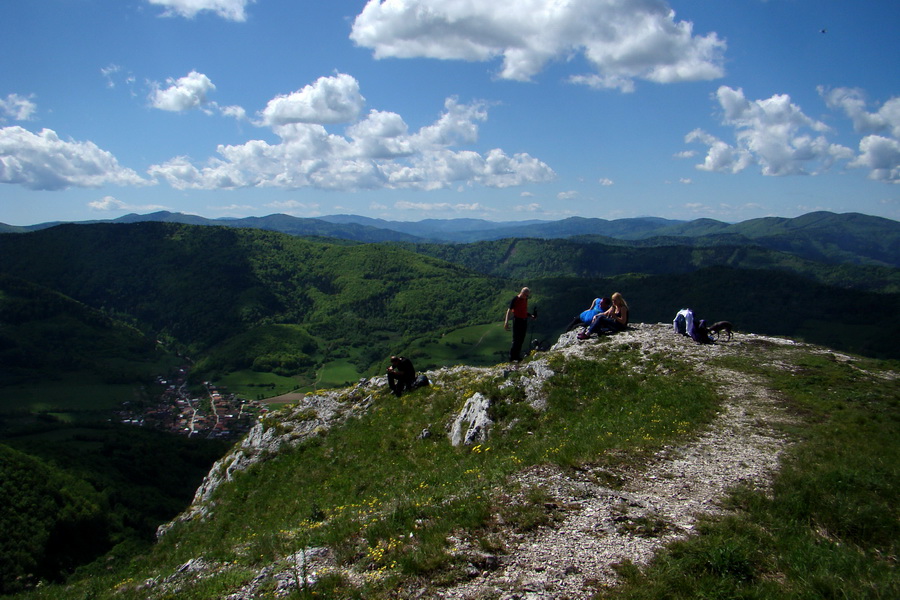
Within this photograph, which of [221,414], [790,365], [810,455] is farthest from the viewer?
[221,414]

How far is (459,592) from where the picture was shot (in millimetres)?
7012

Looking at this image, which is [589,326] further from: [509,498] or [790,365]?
[509,498]

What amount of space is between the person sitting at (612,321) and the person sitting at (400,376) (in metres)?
10.6

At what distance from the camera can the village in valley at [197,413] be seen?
15250cm

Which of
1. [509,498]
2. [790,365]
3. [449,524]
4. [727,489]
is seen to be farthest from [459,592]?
[790,365]

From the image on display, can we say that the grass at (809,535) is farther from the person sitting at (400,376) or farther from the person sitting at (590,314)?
the person sitting at (400,376)

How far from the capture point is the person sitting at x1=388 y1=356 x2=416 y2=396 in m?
25.4

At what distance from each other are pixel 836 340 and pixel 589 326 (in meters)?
225

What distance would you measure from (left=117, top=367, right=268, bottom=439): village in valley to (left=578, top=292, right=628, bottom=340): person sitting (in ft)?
481

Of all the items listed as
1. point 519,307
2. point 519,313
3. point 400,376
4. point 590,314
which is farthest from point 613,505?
point 590,314

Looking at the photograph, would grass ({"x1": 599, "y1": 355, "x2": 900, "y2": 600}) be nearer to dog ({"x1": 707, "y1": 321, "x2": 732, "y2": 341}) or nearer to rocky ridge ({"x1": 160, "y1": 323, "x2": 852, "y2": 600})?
rocky ridge ({"x1": 160, "y1": 323, "x2": 852, "y2": 600})

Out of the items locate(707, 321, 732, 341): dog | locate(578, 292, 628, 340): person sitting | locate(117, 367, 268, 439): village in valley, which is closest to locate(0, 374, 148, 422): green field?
locate(117, 367, 268, 439): village in valley

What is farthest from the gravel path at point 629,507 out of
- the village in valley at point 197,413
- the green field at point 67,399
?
the green field at point 67,399

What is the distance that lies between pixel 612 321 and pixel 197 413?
18706 centimetres
